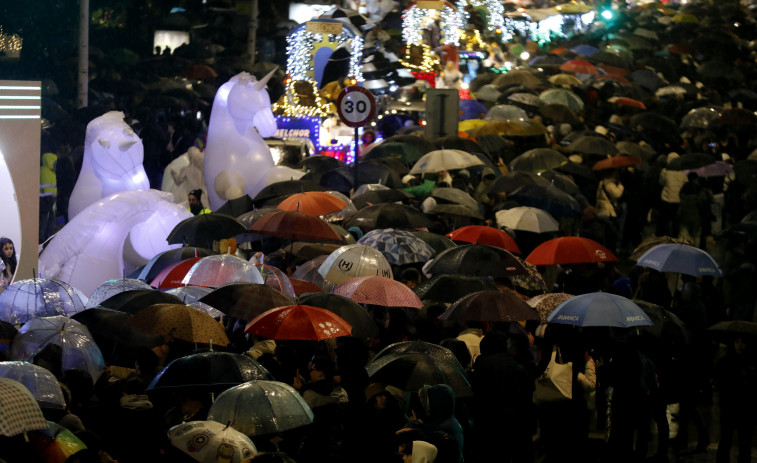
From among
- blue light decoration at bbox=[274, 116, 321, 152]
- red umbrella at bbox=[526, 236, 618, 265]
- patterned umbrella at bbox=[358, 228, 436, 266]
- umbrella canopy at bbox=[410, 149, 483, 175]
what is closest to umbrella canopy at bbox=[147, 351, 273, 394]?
patterned umbrella at bbox=[358, 228, 436, 266]

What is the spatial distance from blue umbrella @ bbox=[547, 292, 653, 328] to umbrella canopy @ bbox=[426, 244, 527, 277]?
1464 mm

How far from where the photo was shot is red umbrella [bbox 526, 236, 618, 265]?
1282cm

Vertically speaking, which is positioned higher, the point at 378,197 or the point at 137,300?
the point at 378,197

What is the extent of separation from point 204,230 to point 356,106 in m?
3.85

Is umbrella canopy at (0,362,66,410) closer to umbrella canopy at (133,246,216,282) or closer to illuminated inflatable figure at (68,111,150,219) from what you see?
umbrella canopy at (133,246,216,282)

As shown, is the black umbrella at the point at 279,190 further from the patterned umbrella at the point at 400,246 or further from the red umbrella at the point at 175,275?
the red umbrella at the point at 175,275

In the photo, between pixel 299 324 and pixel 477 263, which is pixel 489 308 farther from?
pixel 299 324

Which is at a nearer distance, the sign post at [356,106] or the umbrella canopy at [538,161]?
the sign post at [356,106]

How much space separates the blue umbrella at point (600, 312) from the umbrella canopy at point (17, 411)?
15.9 feet

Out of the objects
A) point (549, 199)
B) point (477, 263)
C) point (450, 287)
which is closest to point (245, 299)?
point (450, 287)

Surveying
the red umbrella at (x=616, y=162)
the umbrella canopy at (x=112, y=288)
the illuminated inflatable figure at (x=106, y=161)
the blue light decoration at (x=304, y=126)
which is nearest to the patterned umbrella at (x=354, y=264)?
the umbrella canopy at (x=112, y=288)

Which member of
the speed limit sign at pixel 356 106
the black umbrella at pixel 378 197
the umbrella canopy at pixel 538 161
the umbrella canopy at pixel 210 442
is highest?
the speed limit sign at pixel 356 106

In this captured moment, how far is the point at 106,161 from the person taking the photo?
600 inches

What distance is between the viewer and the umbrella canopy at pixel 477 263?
11.6 meters
